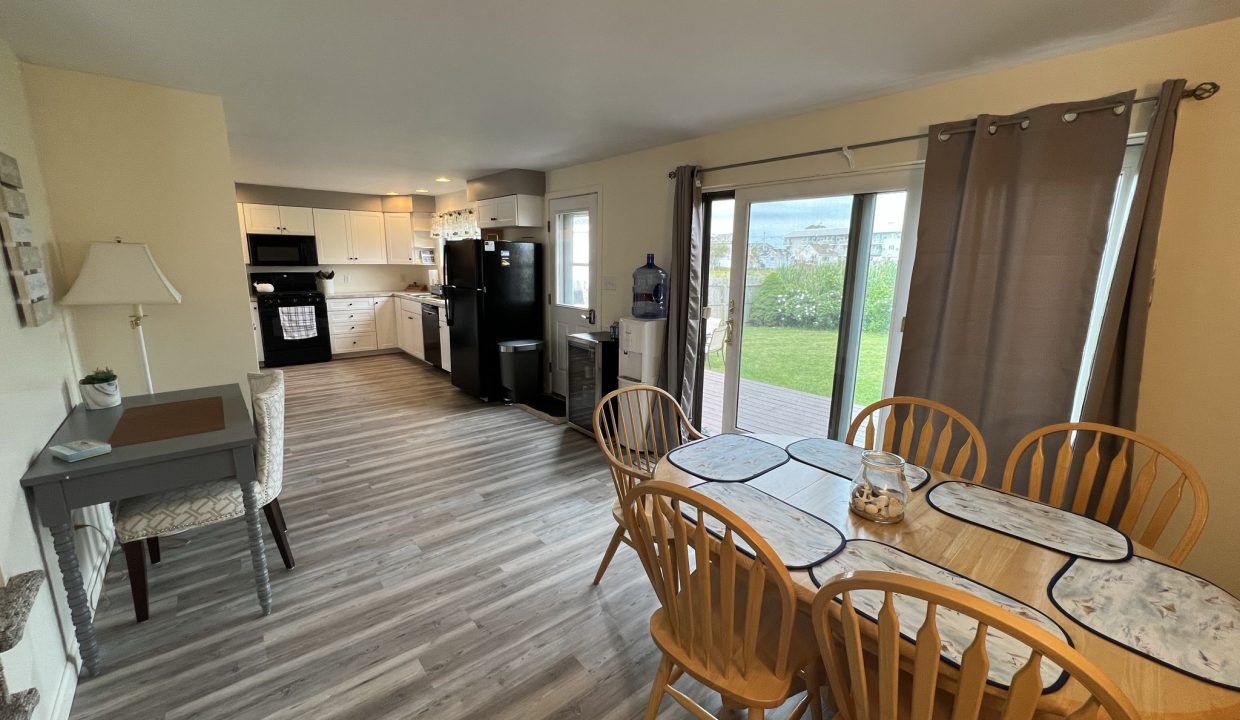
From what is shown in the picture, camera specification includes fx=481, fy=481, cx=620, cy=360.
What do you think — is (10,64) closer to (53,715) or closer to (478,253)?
(53,715)

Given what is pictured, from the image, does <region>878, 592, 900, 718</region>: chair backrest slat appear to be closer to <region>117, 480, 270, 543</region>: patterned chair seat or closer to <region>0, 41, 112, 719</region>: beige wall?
<region>0, 41, 112, 719</region>: beige wall

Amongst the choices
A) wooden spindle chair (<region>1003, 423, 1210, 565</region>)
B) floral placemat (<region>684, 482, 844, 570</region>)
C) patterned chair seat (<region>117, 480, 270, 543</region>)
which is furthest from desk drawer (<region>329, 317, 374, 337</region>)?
wooden spindle chair (<region>1003, 423, 1210, 565</region>)

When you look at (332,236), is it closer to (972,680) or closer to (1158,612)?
(972,680)

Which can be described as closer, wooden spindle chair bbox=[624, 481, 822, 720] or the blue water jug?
wooden spindle chair bbox=[624, 481, 822, 720]

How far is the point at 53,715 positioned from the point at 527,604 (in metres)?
1.47

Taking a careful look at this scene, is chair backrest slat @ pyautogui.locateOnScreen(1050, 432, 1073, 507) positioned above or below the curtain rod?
below

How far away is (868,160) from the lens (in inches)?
97.6

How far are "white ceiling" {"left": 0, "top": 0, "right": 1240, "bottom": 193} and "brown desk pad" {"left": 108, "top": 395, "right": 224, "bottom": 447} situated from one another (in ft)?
4.97

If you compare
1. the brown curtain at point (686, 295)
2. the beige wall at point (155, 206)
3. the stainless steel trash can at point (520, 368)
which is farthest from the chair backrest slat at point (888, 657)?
the stainless steel trash can at point (520, 368)

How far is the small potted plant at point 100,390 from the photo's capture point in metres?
2.18

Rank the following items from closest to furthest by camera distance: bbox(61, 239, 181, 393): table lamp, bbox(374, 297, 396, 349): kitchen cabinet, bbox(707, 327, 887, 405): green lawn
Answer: bbox(61, 239, 181, 393): table lamp → bbox(707, 327, 887, 405): green lawn → bbox(374, 297, 396, 349): kitchen cabinet

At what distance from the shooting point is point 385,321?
23.1 feet

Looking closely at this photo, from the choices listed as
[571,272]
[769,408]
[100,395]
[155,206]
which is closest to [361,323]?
[571,272]

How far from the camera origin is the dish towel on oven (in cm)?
605
